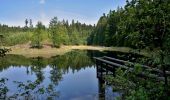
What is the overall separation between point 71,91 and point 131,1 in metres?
Answer: 21.1

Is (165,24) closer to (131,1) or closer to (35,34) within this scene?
(131,1)

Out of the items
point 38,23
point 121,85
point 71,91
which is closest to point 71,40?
point 38,23

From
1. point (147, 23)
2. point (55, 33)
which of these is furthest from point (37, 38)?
point (147, 23)

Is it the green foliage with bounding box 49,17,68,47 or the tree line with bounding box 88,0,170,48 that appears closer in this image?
the tree line with bounding box 88,0,170,48

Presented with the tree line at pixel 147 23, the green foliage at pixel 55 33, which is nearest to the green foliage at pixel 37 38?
the green foliage at pixel 55 33

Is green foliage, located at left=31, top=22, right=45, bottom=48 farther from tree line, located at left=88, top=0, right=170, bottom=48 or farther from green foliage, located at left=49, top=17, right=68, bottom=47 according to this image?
tree line, located at left=88, top=0, right=170, bottom=48

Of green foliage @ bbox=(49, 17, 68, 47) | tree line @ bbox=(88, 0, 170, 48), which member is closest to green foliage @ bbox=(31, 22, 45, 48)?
green foliage @ bbox=(49, 17, 68, 47)

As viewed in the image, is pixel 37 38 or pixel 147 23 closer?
pixel 147 23

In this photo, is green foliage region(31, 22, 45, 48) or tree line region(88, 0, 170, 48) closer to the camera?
tree line region(88, 0, 170, 48)

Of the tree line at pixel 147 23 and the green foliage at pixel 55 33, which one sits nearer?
the tree line at pixel 147 23

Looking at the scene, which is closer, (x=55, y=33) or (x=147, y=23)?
(x=147, y=23)

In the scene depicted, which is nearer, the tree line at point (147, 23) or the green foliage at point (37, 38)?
the tree line at point (147, 23)

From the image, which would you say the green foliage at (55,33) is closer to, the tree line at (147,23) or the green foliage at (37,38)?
the green foliage at (37,38)

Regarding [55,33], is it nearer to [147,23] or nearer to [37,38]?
[37,38]
